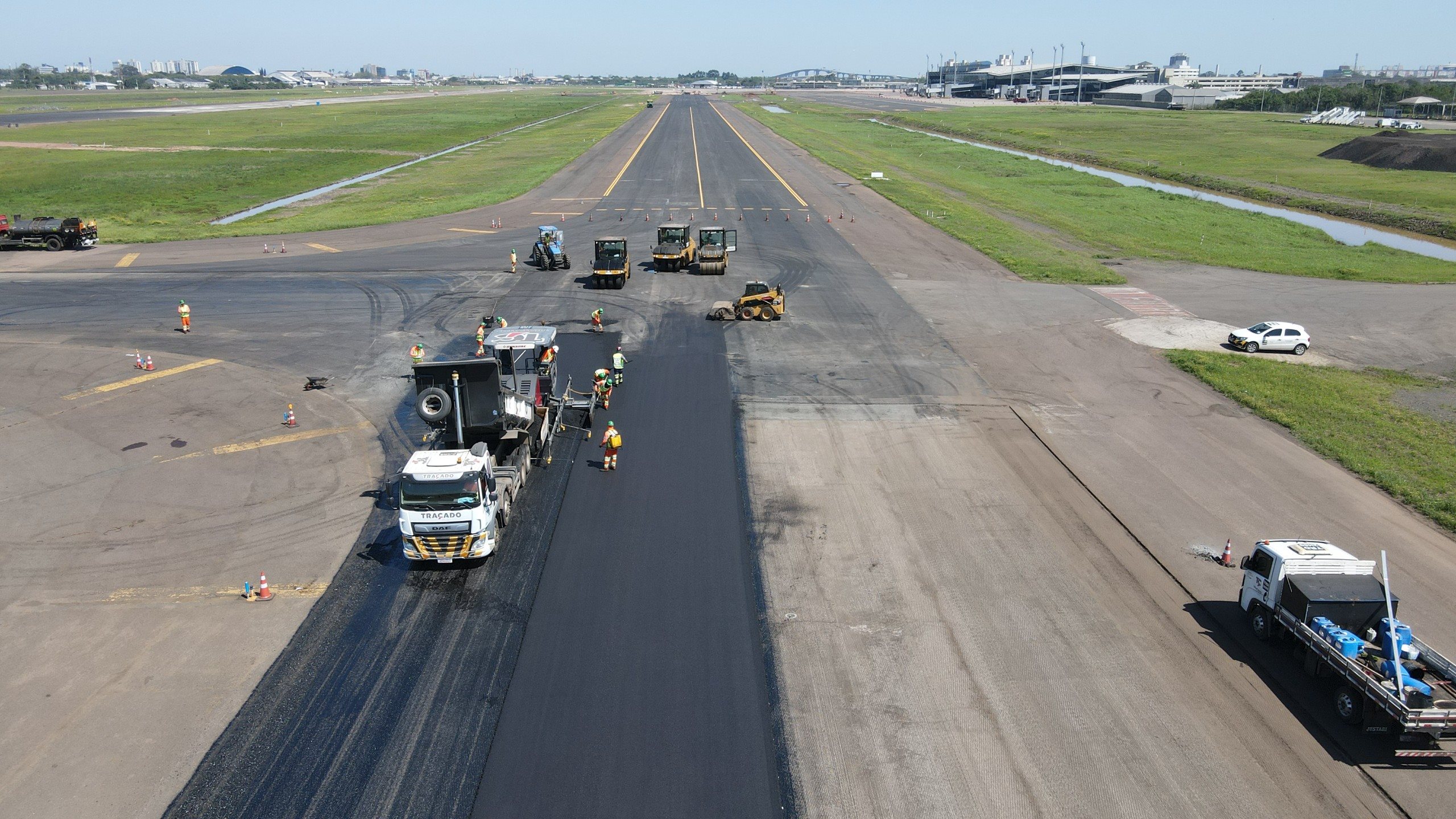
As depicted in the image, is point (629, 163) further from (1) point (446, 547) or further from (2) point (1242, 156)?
(1) point (446, 547)

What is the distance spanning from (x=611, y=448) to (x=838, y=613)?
10.1 meters

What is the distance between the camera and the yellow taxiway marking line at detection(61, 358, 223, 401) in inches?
1350

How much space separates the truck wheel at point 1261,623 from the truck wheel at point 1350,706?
226 cm

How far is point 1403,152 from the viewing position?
109375 mm

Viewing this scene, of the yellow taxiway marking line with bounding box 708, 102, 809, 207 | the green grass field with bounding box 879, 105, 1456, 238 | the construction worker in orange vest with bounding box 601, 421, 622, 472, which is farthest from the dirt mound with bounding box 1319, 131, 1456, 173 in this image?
the construction worker in orange vest with bounding box 601, 421, 622, 472

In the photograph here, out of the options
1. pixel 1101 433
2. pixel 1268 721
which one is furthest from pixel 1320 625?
pixel 1101 433

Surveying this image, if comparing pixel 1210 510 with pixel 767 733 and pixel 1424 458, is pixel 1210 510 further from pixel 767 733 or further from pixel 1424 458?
pixel 767 733

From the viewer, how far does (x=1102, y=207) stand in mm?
82312

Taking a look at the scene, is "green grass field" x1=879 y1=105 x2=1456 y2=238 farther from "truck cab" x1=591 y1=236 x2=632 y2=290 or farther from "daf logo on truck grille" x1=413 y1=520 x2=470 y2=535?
"daf logo on truck grille" x1=413 y1=520 x2=470 y2=535

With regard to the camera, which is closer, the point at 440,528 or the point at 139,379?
the point at 440,528

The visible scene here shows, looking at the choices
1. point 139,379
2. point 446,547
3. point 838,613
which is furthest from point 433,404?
point 139,379

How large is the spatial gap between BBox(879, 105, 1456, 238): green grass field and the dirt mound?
2.26 m

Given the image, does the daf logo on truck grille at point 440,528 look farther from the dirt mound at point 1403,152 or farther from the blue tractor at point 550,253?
the dirt mound at point 1403,152

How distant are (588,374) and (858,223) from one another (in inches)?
1602
